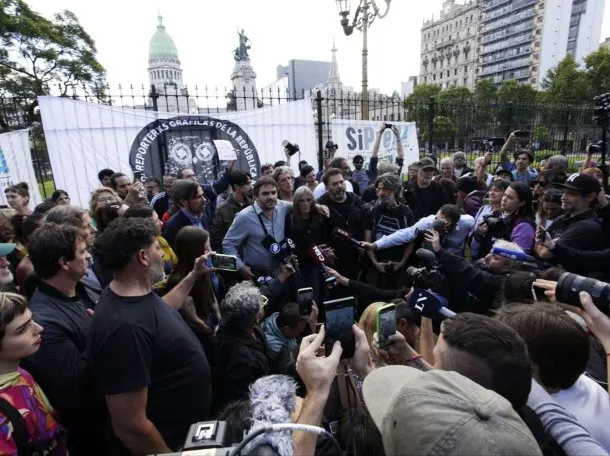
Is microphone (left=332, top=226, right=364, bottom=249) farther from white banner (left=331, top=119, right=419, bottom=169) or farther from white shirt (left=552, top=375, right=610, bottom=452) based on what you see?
white banner (left=331, top=119, right=419, bottom=169)

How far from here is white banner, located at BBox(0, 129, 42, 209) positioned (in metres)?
6.00

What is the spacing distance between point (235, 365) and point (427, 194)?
12.6 feet

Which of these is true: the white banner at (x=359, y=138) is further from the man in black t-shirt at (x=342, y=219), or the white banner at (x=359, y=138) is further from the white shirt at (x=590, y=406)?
→ the white shirt at (x=590, y=406)

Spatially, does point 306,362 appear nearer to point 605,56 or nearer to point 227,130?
point 227,130

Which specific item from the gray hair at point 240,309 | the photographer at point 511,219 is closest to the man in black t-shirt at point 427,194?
the photographer at point 511,219

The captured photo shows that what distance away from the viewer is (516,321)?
5.01ft

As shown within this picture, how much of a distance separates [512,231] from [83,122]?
654 centimetres

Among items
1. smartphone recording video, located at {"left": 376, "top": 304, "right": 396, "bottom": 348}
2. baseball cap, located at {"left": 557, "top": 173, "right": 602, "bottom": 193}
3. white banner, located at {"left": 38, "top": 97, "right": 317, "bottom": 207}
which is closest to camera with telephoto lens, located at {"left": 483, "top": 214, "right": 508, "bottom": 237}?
baseball cap, located at {"left": 557, "top": 173, "right": 602, "bottom": 193}

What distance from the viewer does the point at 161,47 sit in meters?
78.4

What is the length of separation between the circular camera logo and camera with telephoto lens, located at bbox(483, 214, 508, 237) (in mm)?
4866

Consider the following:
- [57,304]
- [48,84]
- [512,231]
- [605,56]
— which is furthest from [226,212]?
[605,56]

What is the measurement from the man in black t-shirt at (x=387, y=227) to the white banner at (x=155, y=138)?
3896 millimetres

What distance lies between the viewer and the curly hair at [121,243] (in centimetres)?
166

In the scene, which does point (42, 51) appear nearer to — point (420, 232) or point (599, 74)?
point (420, 232)
